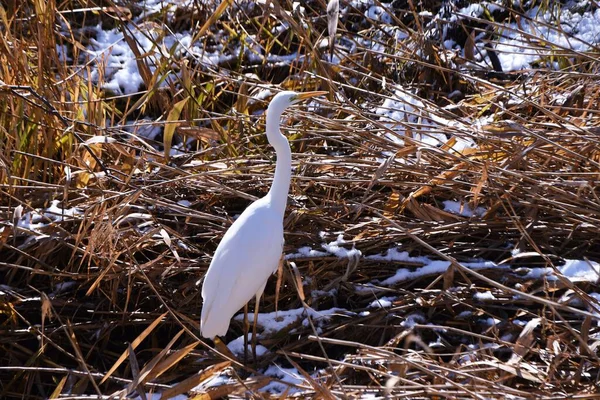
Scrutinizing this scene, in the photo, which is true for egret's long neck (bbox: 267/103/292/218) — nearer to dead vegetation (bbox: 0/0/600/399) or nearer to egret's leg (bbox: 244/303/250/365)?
dead vegetation (bbox: 0/0/600/399)

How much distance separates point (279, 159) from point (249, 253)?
283 millimetres

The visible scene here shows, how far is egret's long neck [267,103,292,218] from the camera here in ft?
6.93

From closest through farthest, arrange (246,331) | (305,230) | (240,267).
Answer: (240,267)
(246,331)
(305,230)

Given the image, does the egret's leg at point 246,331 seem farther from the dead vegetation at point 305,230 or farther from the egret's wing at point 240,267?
the egret's wing at point 240,267

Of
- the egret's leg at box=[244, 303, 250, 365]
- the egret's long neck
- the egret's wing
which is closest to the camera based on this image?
the egret's wing

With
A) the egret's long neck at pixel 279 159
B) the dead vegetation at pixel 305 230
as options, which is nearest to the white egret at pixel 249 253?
the egret's long neck at pixel 279 159

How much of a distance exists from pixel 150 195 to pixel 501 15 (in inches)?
87.1

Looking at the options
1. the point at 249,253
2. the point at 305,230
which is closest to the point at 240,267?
the point at 249,253

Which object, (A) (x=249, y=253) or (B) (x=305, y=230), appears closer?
(A) (x=249, y=253)

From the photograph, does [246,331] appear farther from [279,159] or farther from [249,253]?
[279,159]

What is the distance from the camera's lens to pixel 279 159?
215cm

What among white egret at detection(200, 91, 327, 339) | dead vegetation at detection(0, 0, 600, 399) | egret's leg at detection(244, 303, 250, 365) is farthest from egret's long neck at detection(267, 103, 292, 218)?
egret's leg at detection(244, 303, 250, 365)

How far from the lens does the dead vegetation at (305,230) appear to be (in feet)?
6.70

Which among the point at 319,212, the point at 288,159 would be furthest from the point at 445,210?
the point at 288,159
